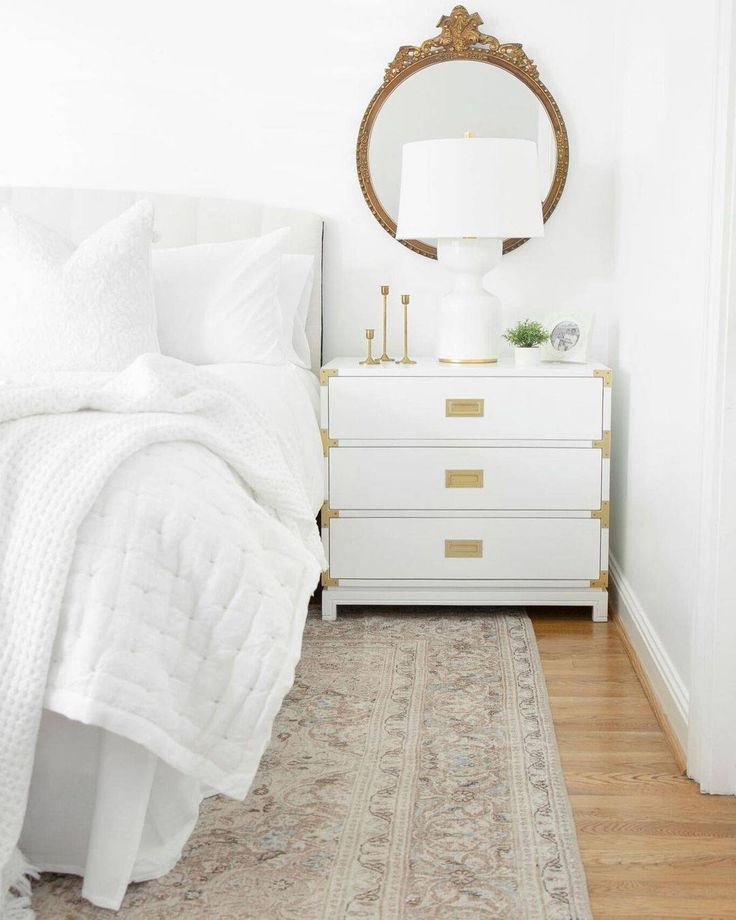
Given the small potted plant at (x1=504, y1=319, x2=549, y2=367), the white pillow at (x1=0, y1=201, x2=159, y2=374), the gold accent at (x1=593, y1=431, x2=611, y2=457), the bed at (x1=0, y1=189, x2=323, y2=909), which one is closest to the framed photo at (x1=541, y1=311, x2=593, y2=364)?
the small potted plant at (x1=504, y1=319, x2=549, y2=367)

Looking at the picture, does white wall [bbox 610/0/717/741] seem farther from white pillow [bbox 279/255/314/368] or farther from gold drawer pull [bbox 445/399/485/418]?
white pillow [bbox 279/255/314/368]

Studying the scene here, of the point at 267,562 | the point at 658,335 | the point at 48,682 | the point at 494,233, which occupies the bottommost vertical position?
the point at 48,682

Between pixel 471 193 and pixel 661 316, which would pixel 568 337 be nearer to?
pixel 471 193

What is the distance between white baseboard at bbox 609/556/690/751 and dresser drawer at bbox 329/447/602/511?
28 cm

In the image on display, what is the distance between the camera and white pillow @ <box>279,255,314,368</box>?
319cm

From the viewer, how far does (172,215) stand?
11.0 ft

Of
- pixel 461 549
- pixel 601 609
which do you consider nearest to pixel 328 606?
pixel 461 549

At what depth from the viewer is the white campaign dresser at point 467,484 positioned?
9.72ft

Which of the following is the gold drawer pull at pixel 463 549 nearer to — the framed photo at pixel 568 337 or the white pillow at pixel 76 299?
the framed photo at pixel 568 337

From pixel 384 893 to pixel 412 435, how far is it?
61.4 inches

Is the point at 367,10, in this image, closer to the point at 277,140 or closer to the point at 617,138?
the point at 277,140

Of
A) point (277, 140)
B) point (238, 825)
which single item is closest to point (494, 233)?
point (277, 140)

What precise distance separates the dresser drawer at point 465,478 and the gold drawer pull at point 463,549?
0.33ft

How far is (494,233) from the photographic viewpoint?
2.92 meters
